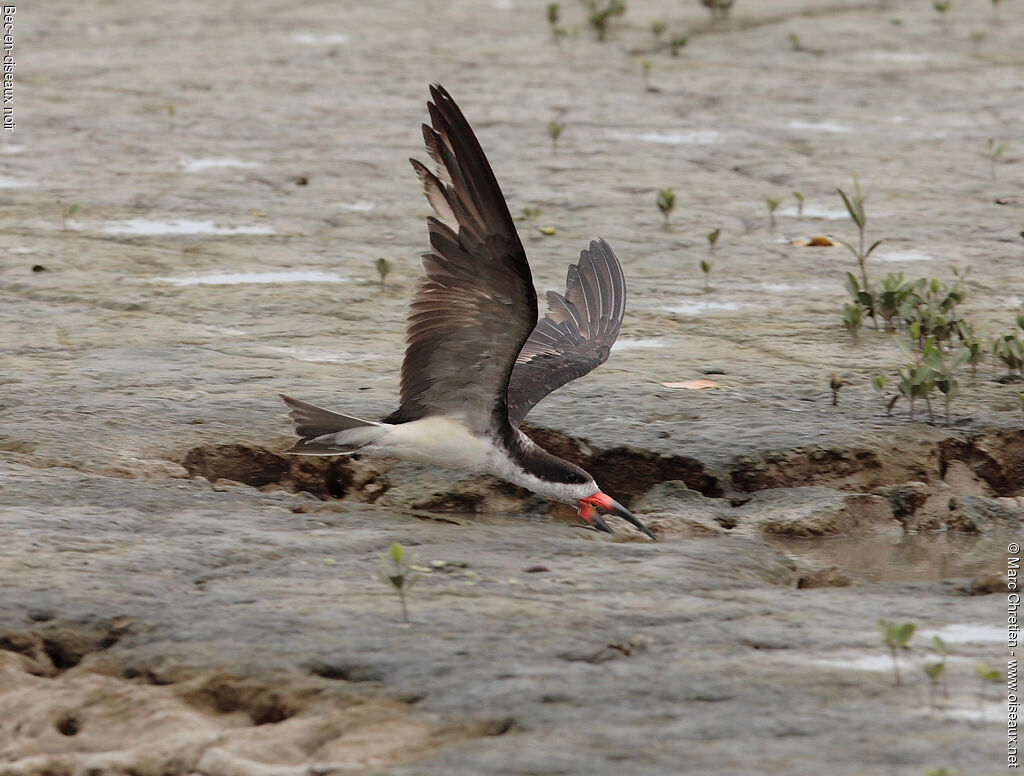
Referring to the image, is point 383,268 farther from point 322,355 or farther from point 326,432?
point 326,432

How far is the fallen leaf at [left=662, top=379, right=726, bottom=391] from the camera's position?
4.21 m

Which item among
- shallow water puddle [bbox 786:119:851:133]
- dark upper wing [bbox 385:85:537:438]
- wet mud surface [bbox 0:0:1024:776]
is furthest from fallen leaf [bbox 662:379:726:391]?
shallow water puddle [bbox 786:119:851:133]

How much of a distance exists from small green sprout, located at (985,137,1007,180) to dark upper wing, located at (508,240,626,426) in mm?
2881

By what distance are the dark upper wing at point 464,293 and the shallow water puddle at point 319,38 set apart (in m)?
6.36

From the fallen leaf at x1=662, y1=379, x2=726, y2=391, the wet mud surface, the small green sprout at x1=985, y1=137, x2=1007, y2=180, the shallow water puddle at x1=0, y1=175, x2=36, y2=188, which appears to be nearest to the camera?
the wet mud surface

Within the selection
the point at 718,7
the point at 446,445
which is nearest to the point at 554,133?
the point at 718,7

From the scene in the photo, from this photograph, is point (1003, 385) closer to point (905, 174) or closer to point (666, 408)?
point (666, 408)

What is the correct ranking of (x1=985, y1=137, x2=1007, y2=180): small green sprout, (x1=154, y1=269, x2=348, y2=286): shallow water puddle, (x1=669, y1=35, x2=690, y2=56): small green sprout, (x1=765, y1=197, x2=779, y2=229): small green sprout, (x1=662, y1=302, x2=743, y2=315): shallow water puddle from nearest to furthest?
(x1=662, y1=302, x2=743, y2=315): shallow water puddle, (x1=154, y1=269, x2=348, y2=286): shallow water puddle, (x1=765, y1=197, x2=779, y2=229): small green sprout, (x1=985, y1=137, x2=1007, y2=180): small green sprout, (x1=669, y1=35, x2=690, y2=56): small green sprout

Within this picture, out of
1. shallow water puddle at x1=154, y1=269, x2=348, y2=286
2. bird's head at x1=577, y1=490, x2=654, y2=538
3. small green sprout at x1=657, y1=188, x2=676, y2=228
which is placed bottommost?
bird's head at x1=577, y1=490, x2=654, y2=538

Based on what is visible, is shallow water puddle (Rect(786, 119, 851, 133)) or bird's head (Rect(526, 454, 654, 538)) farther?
shallow water puddle (Rect(786, 119, 851, 133))

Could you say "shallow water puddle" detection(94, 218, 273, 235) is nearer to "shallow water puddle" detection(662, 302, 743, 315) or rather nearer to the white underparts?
"shallow water puddle" detection(662, 302, 743, 315)

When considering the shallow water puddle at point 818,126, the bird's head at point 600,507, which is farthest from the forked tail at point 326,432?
the shallow water puddle at point 818,126

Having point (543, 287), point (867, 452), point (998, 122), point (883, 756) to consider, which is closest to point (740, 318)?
point (543, 287)

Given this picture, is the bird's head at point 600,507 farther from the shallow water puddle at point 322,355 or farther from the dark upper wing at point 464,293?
the shallow water puddle at point 322,355
